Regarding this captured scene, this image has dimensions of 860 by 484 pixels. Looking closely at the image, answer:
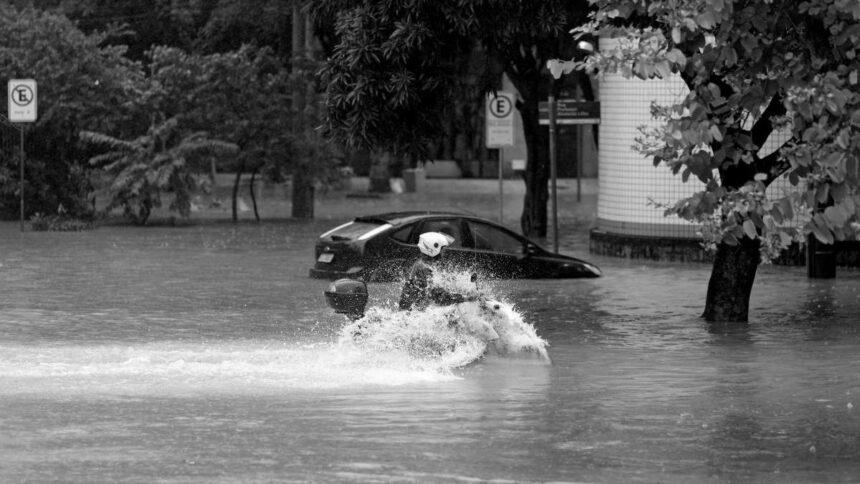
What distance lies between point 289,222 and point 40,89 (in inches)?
248

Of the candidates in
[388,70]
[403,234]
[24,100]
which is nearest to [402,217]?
[403,234]

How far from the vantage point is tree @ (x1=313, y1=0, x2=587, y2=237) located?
23281mm

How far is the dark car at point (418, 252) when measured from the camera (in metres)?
23.5

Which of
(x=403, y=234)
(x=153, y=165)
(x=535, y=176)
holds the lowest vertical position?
(x=403, y=234)

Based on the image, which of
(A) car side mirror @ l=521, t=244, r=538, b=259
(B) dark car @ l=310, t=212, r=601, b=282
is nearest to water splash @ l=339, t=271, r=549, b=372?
(B) dark car @ l=310, t=212, r=601, b=282

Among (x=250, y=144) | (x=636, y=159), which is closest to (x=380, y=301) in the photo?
(x=636, y=159)

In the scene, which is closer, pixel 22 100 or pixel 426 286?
pixel 426 286

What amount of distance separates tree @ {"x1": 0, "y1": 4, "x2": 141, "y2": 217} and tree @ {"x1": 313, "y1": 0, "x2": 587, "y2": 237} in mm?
12962

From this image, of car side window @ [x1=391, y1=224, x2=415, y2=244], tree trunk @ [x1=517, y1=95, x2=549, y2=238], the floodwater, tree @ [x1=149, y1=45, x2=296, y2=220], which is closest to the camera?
the floodwater

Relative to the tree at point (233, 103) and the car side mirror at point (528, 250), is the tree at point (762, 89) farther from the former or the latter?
the tree at point (233, 103)

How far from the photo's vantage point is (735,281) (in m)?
19.2

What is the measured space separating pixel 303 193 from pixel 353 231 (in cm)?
1588

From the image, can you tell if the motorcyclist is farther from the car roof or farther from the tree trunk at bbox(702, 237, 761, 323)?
the car roof

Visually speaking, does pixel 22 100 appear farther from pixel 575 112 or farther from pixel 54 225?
pixel 575 112
